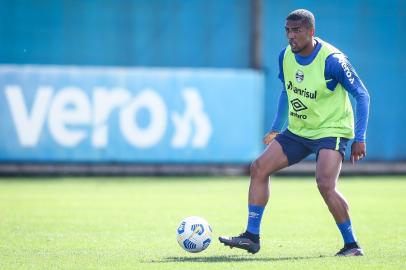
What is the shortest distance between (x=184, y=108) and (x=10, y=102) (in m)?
3.74

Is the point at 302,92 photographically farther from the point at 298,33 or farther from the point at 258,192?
the point at 258,192

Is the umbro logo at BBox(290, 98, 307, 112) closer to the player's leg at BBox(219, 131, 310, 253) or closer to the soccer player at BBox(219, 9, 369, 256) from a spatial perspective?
the soccer player at BBox(219, 9, 369, 256)

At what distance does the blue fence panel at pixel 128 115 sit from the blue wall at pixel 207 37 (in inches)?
31.5

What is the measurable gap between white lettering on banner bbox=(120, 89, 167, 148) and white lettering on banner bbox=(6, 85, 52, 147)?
68.2 inches

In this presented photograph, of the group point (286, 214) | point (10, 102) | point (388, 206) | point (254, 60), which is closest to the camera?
point (286, 214)

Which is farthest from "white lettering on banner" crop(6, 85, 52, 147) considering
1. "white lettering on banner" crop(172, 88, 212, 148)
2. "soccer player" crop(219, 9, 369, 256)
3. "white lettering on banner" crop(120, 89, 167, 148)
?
"soccer player" crop(219, 9, 369, 256)

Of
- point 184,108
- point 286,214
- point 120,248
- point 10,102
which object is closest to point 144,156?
point 184,108

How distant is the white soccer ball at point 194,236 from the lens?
9.33m

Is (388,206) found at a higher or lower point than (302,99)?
lower

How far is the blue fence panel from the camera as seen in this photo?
2019 cm

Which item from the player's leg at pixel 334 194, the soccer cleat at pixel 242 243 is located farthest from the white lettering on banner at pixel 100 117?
the player's leg at pixel 334 194

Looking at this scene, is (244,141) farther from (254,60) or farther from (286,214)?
(286,214)

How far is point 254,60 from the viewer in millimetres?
21906

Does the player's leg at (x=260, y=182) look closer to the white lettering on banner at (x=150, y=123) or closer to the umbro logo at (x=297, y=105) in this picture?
the umbro logo at (x=297, y=105)
